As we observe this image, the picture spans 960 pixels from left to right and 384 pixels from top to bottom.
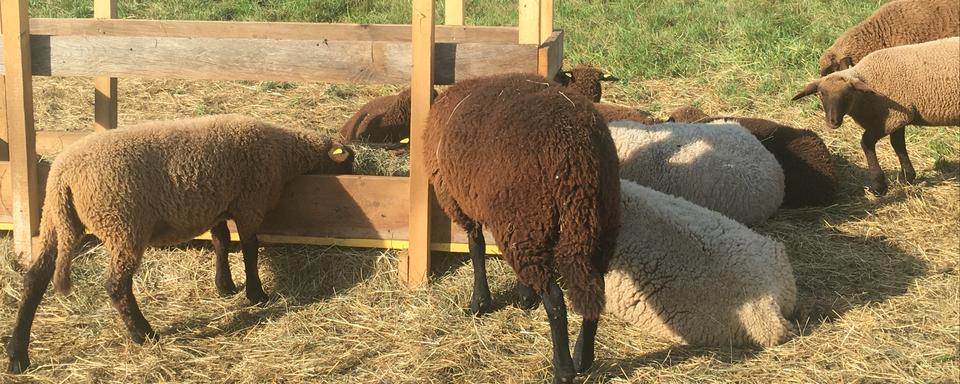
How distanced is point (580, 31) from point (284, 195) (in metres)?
6.63

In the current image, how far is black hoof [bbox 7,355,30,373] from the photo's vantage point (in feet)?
14.6

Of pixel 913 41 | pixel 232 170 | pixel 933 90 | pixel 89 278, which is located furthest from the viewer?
pixel 913 41

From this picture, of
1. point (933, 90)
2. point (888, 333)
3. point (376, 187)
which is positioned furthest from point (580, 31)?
point (888, 333)

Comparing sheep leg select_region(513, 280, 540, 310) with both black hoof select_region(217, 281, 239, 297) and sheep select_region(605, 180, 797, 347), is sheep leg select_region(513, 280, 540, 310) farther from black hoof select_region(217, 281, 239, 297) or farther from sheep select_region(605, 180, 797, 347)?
black hoof select_region(217, 281, 239, 297)

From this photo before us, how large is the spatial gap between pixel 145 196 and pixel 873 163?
211 inches

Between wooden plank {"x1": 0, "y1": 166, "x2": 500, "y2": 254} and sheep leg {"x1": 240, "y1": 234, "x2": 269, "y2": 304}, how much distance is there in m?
0.35

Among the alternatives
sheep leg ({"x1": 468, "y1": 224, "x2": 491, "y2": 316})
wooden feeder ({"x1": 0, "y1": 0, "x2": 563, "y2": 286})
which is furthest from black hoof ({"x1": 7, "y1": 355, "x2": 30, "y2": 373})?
sheep leg ({"x1": 468, "y1": 224, "x2": 491, "y2": 316})

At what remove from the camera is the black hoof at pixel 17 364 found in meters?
4.45

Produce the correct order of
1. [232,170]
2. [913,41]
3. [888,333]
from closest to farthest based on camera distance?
[888,333] < [232,170] < [913,41]

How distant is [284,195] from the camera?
5.50 m

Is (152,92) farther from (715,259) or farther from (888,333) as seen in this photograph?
(888,333)

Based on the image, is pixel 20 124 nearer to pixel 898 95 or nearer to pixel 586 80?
pixel 586 80

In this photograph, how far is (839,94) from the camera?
711 cm

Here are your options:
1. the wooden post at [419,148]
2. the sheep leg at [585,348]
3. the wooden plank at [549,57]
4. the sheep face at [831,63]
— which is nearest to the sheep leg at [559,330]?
the sheep leg at [585,348]
